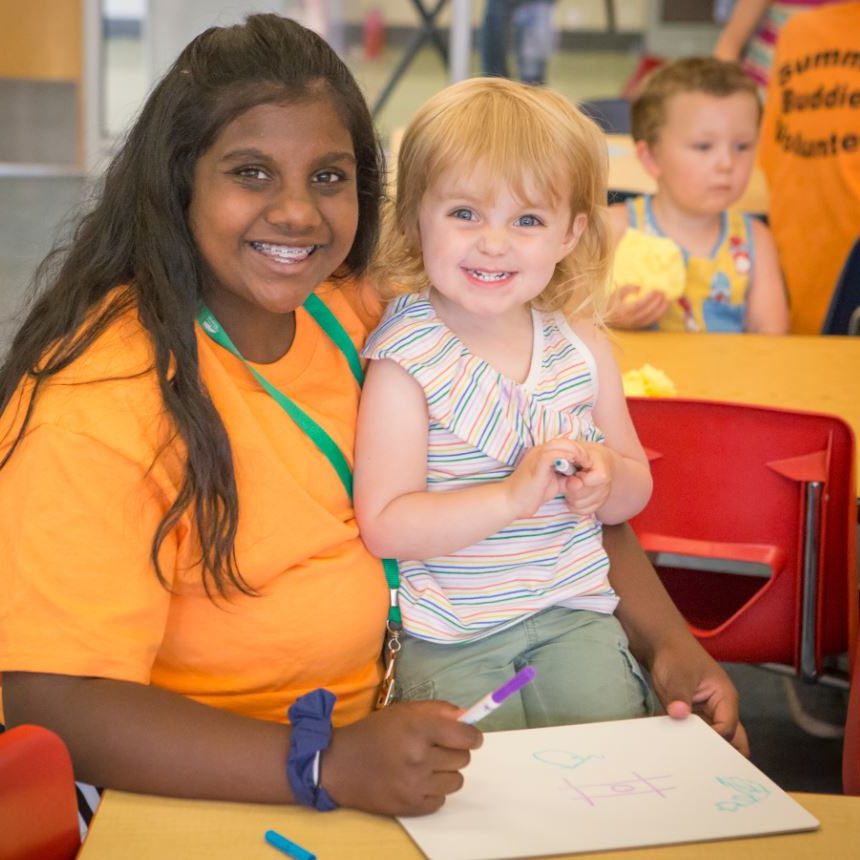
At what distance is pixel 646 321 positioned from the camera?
2.83m

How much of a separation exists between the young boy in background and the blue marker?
2088 millimetres

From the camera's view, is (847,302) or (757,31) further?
(757,31)

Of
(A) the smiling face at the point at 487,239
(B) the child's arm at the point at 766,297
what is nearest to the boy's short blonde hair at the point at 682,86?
(B) the child's arm at the point at 766,297

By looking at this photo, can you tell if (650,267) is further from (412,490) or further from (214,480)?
(214,480)

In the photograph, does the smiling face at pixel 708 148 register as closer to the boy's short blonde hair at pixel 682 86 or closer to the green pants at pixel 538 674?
the boy's short blonde hair at pixel 682 86

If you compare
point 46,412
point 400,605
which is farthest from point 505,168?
point 46,412

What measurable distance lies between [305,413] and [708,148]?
1.93 metres

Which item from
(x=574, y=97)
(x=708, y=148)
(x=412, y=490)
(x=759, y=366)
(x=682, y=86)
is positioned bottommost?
(x=412, y=490)

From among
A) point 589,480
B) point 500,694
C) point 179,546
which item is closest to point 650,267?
point 589,480

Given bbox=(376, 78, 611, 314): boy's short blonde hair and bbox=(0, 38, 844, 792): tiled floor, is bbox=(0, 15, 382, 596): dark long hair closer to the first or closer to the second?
bbox=(376, 78, 611, 314): boy's short blonde hair

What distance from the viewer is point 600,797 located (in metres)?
1.20

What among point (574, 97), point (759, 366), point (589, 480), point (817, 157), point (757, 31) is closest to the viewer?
point (589, 480)

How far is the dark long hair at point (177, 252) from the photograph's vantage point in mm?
1298

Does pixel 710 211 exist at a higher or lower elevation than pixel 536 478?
higher
